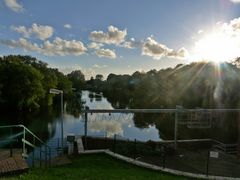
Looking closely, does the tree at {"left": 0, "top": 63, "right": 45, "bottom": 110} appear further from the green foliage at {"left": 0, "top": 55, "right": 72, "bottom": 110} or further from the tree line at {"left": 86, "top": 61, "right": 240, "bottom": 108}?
the tree line at {"left": 86, "top": 61, "right": 240, "bottom": 108}

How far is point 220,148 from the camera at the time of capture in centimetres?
1822

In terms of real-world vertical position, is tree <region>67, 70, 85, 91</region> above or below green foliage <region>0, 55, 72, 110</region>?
above

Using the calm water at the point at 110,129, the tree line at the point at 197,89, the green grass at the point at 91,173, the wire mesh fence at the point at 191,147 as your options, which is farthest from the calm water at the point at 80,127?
the green grass at the point at 91,173

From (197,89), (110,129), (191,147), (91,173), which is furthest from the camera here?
(197,89)

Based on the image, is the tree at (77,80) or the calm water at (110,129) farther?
the tree at (77,80)

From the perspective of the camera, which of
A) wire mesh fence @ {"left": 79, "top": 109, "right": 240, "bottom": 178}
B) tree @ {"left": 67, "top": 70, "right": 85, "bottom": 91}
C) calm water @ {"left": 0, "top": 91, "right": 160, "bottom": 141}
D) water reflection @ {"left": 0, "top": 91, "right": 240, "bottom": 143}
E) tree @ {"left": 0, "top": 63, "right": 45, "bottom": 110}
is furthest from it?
tree @ {"left": 67, "top": 70, "right": 85, "bottom": 91}

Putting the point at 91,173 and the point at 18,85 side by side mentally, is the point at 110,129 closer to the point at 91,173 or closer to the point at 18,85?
the point at 18,85

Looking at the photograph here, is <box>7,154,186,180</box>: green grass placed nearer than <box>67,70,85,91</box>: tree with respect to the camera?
Yes

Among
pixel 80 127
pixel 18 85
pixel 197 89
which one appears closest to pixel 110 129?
pixel 80 127

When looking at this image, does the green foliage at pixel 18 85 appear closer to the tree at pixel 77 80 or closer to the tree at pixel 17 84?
the tree at pixel 17 84

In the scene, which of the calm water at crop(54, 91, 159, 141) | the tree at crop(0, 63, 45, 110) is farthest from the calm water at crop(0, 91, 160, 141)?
the tree at crop(0, 63, 45, 110)

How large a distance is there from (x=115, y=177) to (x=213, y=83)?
3790cm

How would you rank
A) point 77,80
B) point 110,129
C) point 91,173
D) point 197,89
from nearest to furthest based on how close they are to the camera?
point 91,173
point 110,129
point 197,89
point 77,80

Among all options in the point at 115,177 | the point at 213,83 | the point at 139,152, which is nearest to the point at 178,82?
the point at 213,83
